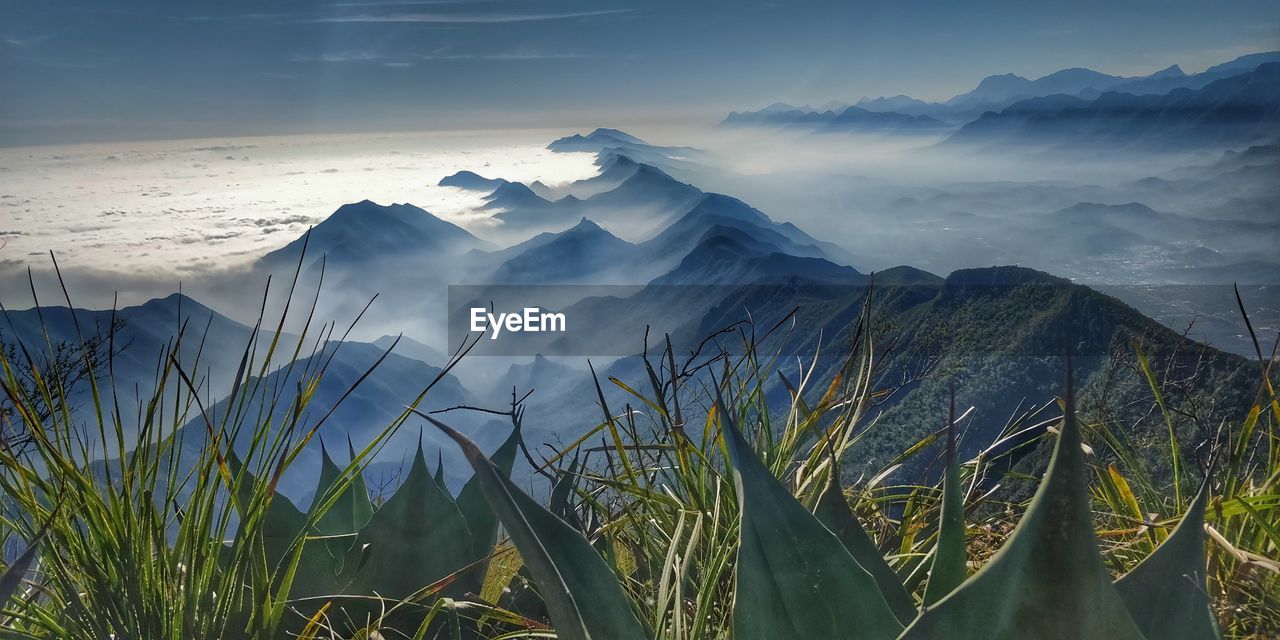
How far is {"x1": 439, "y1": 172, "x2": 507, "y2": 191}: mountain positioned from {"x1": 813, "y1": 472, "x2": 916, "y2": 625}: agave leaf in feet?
15.3

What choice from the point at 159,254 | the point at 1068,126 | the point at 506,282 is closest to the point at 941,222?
the point at 1068,126

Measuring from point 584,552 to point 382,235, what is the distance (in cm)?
573

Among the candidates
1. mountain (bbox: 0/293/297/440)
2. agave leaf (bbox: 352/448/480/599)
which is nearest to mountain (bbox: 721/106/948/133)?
mountain (bbox: 0/293/297/440)

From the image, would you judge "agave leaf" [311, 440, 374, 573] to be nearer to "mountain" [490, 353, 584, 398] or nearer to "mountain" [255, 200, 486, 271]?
"mountain" [255, 200, 486, 271]

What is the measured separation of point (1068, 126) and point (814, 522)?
5803 mm

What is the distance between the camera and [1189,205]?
515 cm

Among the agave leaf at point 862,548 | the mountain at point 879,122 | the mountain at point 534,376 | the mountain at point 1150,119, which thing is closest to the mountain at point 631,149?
the mountain at point 879,122

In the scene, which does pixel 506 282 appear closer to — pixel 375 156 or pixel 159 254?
pixel 375 156

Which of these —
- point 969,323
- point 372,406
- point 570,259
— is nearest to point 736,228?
point 570,259

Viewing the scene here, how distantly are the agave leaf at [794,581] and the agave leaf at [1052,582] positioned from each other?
0.14 feet

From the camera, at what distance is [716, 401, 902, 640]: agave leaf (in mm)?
265

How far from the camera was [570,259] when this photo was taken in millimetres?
6312

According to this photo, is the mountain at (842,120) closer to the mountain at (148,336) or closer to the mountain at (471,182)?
the mountain at (471,182)

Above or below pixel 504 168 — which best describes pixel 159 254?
below
